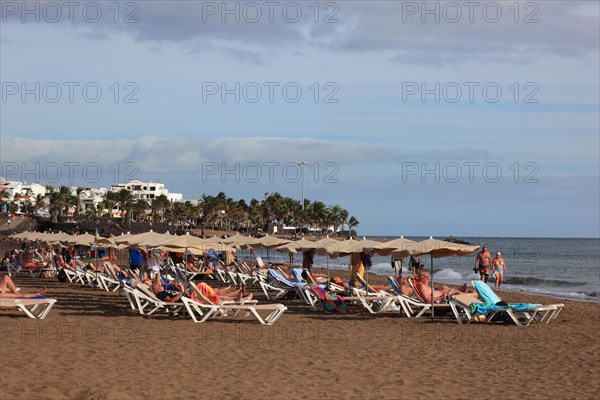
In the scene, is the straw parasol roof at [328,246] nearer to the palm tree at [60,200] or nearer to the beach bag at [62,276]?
the beach bag at [62,276]

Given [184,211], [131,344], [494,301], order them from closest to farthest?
1. [131,344]
2. [494,301]
3. [184,211]

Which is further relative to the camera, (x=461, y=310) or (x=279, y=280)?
(x=279, y=280)

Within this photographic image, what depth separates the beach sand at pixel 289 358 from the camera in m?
8.13

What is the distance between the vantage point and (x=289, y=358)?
10195 millimetres

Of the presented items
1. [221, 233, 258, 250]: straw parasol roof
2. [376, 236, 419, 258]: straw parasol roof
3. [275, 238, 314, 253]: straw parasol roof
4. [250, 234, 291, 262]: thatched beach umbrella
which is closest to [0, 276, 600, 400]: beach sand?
[376, 236, 419, 258]: straw parasol roof

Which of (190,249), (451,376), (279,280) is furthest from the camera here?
(279,280)

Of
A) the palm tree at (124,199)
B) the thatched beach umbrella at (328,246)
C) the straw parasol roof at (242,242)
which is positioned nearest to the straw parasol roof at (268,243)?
the straw parasol roof at (242,242)

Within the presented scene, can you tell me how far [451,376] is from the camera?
30.9 feet

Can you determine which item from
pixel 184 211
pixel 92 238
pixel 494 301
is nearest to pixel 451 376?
pixel 494 301

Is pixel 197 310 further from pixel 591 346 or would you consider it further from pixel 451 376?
pixel 591 346

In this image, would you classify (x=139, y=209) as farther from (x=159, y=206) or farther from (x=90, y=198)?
(x=90, y=198)

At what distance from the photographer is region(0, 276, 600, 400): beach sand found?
320 inches

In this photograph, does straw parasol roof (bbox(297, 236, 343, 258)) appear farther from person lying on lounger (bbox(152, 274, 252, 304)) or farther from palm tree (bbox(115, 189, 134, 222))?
palm tree (bbox(115, 189, 134, 222))

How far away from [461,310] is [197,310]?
17.3 ft
